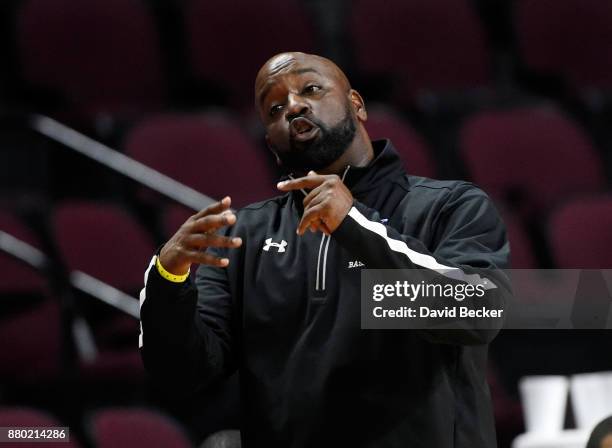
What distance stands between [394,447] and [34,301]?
173cm

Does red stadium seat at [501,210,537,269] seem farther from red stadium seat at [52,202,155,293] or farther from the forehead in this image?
the forehead

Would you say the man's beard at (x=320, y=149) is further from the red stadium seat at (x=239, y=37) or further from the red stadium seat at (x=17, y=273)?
the red stadium seat at (x=239, y=37)

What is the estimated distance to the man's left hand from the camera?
4.98 ft

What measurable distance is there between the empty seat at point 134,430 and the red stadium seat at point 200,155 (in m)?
1.14

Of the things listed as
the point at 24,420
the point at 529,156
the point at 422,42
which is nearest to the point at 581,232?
the point at 529,156

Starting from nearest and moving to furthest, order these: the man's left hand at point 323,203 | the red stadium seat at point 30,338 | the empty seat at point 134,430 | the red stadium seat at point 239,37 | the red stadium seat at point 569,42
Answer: the man's left hand at point 323,203 → the empty seat at point 134,430 → the red stadium seat at point 30,338 → the red stadium seat at point 239,37 → the red stadium seat at point 569,42

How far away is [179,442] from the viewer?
2.63 m

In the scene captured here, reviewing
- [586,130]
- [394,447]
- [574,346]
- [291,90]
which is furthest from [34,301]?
[586,130]

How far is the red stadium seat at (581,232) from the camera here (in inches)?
144

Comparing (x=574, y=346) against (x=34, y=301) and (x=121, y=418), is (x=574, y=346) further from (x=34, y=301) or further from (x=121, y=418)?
(x=34, y=301)

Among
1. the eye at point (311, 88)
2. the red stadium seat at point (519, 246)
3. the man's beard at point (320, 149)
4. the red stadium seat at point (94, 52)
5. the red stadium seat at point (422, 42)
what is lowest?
the man's beard at point (320, 149)

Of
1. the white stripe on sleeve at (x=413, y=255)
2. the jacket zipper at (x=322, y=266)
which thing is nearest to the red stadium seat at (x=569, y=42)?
the jacket zipper at (x=322, y=266)

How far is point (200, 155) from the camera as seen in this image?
12.5 ft

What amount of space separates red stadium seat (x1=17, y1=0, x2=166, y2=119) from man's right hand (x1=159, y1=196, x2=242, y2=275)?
7.65ft
